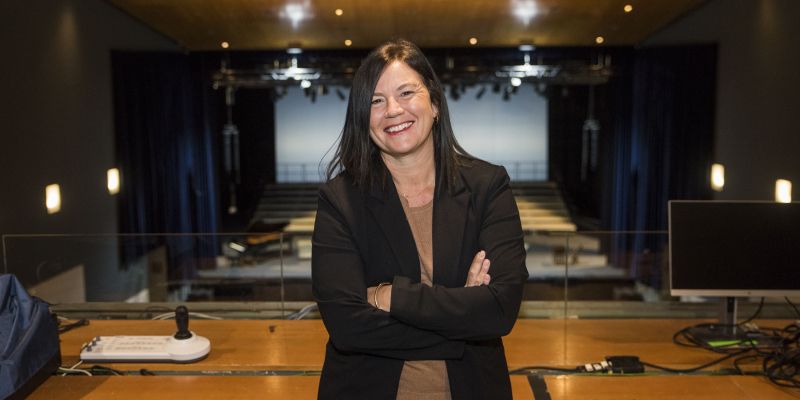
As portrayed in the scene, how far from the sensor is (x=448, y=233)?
131 centimetres

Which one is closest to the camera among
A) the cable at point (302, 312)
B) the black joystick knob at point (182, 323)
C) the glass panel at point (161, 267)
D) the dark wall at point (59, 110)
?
the black joystick knob at point (182, 323)

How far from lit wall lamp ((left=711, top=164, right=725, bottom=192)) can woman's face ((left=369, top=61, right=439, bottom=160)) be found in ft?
17.5

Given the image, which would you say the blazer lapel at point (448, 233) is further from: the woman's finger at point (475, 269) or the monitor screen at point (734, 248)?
the monitor screen at point (734, 248)

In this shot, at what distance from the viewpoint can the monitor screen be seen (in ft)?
6.50

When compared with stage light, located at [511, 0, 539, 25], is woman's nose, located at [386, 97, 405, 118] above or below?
below

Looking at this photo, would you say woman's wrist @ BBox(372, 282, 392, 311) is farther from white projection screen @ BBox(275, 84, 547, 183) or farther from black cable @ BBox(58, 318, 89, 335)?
white projection screen @ BBox(275, 84, 547, 183)

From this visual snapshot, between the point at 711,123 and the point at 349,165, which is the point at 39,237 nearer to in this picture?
the point at 349,165

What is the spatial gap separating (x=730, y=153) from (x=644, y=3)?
60.1 inches

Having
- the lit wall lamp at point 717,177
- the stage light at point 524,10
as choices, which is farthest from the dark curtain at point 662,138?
the stage light at point 524,10

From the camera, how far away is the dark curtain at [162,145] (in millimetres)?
6324

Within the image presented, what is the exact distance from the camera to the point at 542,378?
1.75 meters

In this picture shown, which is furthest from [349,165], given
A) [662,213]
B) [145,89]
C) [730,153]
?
[662,213]

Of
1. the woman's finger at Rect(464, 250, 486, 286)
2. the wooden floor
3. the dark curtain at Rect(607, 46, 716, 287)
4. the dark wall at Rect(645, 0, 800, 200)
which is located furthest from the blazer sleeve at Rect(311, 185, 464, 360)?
the dark curtain at Rect(607, 46, 716, 287)

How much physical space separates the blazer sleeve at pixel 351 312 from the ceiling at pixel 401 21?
4.67m
